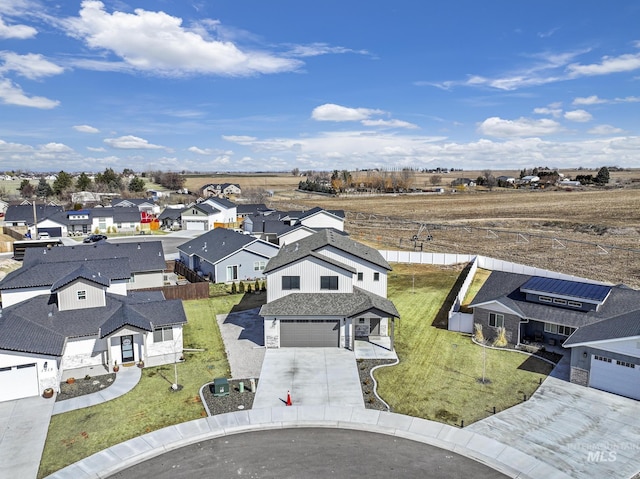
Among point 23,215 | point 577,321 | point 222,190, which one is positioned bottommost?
point 577,321

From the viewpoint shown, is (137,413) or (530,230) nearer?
(137,413)

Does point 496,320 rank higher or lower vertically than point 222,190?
lower

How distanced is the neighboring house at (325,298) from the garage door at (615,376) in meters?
12.1

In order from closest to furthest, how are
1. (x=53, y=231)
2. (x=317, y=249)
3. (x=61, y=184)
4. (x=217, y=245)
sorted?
(x=317, y=249) < (x=217, y=245) < (x=53, y=231) < (x=61, y=184)

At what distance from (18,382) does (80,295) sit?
670cm

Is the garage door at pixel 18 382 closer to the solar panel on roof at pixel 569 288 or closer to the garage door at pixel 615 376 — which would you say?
the garage door at pixel 615 376

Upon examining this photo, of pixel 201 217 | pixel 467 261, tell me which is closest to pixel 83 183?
pixel 201 217

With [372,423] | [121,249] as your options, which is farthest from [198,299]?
[372,423]

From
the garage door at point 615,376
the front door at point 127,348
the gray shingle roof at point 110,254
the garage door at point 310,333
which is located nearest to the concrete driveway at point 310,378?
the garage door at point 310,333

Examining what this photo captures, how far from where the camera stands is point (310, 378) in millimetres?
26438

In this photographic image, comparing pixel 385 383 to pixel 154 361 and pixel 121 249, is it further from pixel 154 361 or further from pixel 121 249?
pixel 121 249

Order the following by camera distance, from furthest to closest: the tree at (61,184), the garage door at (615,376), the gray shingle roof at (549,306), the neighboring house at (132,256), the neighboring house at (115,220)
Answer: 1. the tree at (61,184)
2. the neighboring house at (115,220)
3. the neighboring house at (132,256)
4. the gray shingle roof at (549,306)
5. the garage door at (615,376)

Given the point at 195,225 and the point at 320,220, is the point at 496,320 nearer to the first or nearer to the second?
the point at 320,220

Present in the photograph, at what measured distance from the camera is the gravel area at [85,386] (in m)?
24.6
